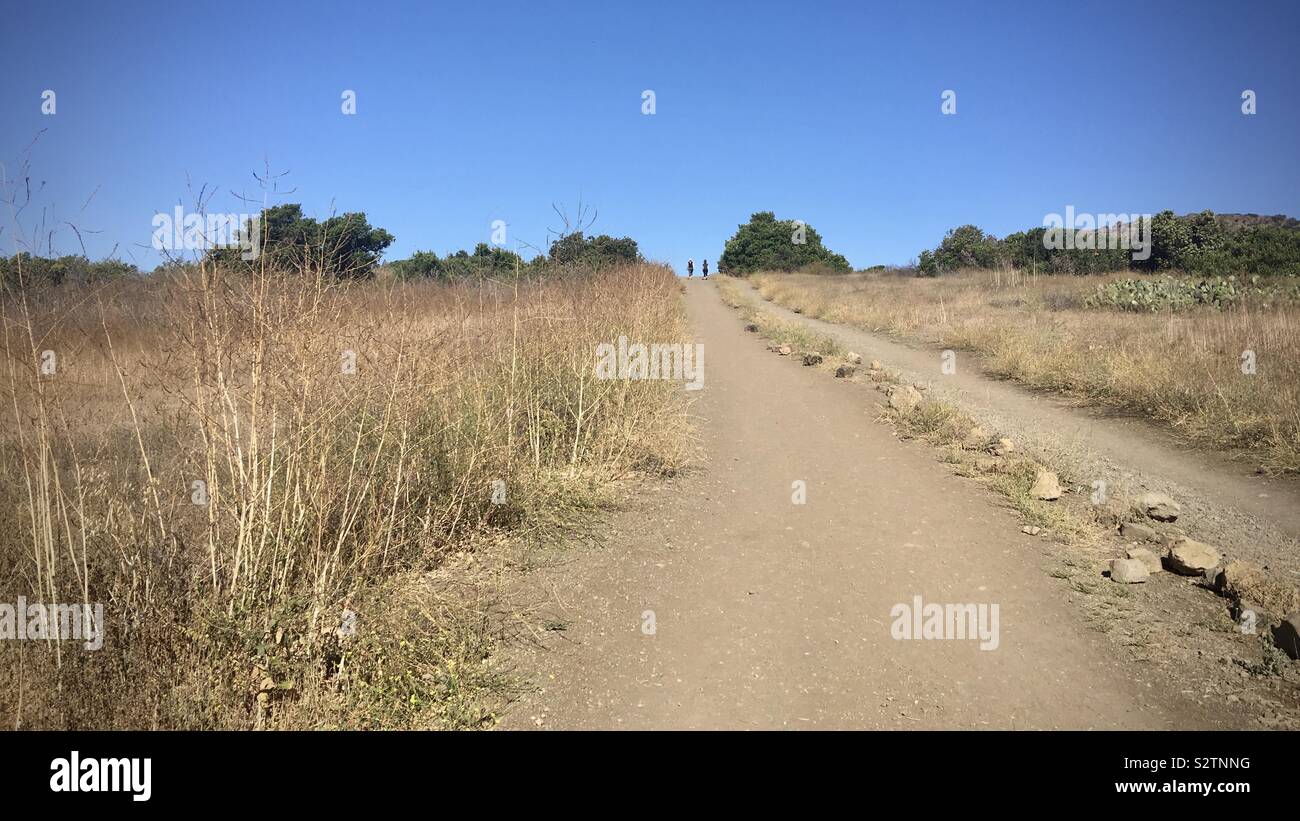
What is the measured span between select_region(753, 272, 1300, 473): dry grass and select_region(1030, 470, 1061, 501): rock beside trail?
7.51 feet

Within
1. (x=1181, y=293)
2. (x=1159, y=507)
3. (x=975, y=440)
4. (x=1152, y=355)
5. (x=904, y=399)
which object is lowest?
A: (x=1159, y=507)

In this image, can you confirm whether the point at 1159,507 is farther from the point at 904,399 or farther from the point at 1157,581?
the point at 904,399

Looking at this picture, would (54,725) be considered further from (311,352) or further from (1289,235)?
(1289,235)

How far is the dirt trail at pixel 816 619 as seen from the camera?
2936 mm

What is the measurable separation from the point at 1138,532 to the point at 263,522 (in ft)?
17.7

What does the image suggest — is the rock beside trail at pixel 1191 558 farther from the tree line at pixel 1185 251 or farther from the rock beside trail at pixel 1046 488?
the tree line at pixel 1185 251

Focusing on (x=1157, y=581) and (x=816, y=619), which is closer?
(x=816, y=619)

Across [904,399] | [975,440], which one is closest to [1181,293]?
[904,399]

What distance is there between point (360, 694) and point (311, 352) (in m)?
1.68

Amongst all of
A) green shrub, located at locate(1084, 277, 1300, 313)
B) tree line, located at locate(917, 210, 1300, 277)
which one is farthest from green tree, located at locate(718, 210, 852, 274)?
green shrub, located at locate(1084, 277, 1300, 313)

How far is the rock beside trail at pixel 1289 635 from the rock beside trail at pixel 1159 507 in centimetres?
178

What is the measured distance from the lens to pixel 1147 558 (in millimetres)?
4129

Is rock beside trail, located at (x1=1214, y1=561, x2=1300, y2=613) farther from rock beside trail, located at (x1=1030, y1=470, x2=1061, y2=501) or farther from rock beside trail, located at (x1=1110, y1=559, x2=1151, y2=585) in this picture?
rock beside trail, located at (x1=1030, y1=470, x2=1061, y2=501)

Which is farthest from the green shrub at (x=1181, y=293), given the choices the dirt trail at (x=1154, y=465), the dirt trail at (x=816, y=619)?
the dirt trail at (x=816, y=619)
